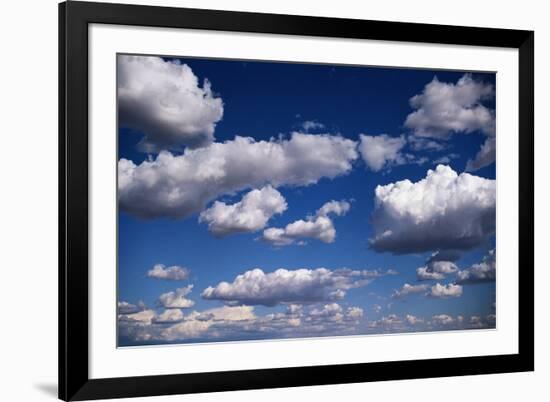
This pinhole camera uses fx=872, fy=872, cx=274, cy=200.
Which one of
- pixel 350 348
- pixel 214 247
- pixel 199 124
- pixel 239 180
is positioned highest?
pixel 199 124

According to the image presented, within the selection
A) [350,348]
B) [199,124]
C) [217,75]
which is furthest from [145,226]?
[350,348]

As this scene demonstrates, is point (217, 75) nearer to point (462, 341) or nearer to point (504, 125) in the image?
point (504, 125)

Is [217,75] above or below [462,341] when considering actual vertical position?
above

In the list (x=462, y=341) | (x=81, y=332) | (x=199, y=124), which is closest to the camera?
(x=81, y=332)

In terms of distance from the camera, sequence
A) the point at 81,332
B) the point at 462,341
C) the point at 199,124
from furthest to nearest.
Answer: the point at 462,341 → the point at 199,124 → the point at 81,332
